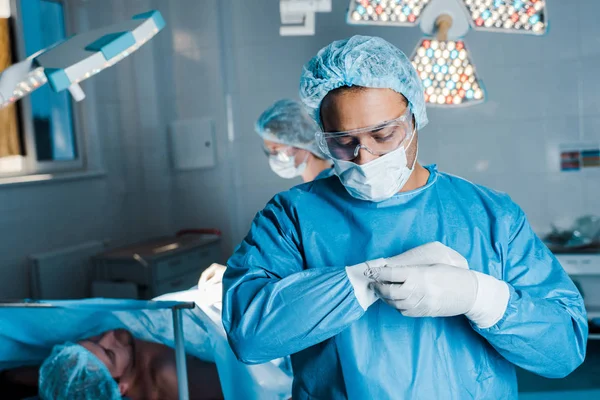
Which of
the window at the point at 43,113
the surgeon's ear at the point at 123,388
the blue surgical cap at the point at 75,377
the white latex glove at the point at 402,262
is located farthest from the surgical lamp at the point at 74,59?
the window at the point at 43,113

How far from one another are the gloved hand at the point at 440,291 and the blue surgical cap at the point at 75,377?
1.29 metres

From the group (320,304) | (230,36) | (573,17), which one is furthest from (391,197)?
(230,36)

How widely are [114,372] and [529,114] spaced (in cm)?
264

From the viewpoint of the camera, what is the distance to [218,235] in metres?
3.88

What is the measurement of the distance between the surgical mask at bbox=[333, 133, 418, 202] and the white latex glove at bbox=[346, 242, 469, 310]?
6.3 inches

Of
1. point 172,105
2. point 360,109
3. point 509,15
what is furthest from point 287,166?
point 172,105

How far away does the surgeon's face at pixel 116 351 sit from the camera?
5.87 feet

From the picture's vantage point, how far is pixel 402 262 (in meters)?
0.98

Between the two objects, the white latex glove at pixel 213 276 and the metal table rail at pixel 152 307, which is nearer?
the metal table rail at pixel 152 307

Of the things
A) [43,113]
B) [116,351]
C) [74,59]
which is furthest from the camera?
[43,113]

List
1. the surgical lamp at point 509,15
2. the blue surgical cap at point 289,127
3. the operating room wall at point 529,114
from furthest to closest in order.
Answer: the operating room wall at point 529,114
the blue surgical cap at point 289,127
the surgical lamp at point 509,15

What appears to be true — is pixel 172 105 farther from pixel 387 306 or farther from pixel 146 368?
pixel 387 306

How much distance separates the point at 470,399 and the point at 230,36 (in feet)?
10.7

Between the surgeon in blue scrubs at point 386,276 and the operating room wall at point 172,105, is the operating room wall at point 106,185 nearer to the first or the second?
the operating room wall at point 172,105
